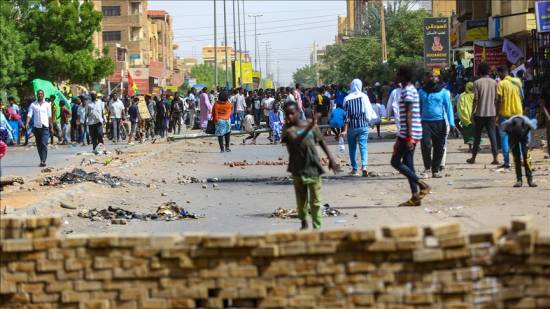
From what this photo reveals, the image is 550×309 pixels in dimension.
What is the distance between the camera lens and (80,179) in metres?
18.8

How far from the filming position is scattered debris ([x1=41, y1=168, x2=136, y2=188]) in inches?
733

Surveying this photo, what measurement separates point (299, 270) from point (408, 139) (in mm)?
7245

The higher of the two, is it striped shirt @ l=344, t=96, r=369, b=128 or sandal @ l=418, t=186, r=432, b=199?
striped shirt @ l=344, t=96, r=369, b=128

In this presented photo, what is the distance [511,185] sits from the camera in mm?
16375

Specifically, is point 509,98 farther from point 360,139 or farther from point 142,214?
point 142,214

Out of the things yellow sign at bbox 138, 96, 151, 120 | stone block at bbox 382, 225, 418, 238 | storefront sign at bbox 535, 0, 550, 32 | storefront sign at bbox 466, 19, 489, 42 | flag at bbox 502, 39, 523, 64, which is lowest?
stone block at bbox 382, 225, 418, 238

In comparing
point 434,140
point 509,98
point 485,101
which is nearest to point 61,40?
point 485,101

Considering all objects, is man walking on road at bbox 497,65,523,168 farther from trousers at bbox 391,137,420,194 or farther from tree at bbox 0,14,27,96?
tree at bbox 0,14,27,96

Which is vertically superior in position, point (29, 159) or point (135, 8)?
point (135, 8)

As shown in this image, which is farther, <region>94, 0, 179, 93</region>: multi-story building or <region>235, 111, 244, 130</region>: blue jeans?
<region>94, 0, 179, 93</region>: multi-story building

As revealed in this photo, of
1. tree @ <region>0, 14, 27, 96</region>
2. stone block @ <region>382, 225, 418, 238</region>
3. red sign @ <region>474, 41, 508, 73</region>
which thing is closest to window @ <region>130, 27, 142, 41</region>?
tree @ <region>0, 14, 27, 96</region>

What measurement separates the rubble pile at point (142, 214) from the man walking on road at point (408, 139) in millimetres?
2618

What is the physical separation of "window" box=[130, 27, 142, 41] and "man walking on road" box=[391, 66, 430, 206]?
109 metres

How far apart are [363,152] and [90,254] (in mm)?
12142
